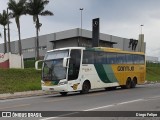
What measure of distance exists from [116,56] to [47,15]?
37.3m

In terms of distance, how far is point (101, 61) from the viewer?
97.2 ft

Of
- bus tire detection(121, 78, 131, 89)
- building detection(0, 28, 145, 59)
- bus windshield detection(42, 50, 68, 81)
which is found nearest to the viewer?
bus windshield detection(42, 50, 68, 81)

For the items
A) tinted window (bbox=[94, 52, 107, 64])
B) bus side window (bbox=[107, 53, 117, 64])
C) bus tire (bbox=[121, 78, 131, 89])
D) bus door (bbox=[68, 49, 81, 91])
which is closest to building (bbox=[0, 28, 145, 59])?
bus tire (bbox=[121, 78, 131, 89])

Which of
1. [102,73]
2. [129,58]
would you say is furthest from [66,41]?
[102,73]

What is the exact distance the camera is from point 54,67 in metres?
26.1

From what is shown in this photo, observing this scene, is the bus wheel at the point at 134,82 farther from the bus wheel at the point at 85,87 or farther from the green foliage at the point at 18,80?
the green foliage at the point at 18,80

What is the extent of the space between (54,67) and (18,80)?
42.2ft

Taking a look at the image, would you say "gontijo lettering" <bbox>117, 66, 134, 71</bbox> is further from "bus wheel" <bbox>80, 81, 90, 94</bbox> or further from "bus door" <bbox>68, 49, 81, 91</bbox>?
"bus door" <bbox>68, 49, 81, 91</bbox>

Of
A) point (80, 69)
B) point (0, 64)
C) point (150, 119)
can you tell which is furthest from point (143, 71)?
point (150, 119)

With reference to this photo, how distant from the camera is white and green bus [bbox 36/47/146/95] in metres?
25.8

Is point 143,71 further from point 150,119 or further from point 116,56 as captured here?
point 150,119

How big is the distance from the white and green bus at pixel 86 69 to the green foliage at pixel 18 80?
6.73 metres

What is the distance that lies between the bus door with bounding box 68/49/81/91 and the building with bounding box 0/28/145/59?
6022 centimetres

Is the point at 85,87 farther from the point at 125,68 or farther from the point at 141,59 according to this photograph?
the point at 141,59
